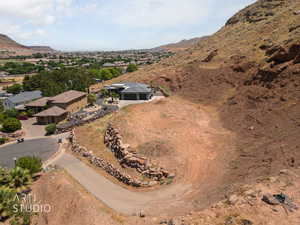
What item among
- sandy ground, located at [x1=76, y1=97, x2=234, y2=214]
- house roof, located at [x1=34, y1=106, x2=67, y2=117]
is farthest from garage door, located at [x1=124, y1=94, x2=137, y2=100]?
house roof, located at [x1=34, y1=106, x2=67, y2=117]

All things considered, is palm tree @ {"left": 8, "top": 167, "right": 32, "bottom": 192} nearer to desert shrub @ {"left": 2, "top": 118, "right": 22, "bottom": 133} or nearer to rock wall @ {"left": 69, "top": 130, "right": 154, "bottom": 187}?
rock wall @ {"left": 69, "top": 130, "right": 154, "bottom": 187}

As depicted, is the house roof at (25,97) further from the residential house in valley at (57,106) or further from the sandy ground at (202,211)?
the sandy ground at (202,211)

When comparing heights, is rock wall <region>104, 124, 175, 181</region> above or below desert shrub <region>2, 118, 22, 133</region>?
above

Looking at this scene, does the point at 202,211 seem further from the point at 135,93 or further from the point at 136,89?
the point at 136,89

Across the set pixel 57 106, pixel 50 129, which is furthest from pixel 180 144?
pixel 57 106

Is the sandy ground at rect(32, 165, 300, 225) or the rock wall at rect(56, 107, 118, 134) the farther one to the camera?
the rock wall at rect(56, 107, 118, 134)

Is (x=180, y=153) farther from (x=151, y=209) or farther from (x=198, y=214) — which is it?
(x=198, y=214)

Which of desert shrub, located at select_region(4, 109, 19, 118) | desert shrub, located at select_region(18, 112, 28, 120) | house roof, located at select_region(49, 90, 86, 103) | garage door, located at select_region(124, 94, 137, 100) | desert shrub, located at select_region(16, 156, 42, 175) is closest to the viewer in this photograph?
desert shrub, located at select_region(16, 156, 42, 175)
